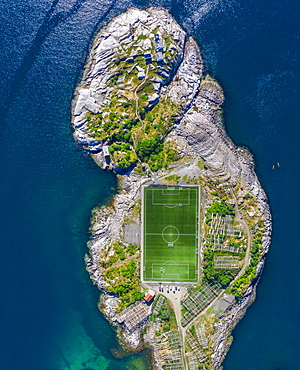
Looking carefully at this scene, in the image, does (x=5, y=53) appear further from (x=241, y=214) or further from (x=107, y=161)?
(x=241, y=214)

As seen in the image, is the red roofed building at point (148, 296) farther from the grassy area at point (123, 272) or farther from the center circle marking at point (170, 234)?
the center circle marking at point (170, 234)

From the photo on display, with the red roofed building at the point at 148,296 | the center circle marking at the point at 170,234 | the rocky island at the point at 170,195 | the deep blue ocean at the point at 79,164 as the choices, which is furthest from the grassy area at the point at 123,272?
the center circle marking at the point at 170,234

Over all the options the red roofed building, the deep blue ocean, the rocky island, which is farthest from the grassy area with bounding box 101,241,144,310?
the deep blue ocean

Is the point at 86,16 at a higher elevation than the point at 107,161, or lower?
higher

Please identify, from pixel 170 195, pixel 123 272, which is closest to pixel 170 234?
pixel 170 195

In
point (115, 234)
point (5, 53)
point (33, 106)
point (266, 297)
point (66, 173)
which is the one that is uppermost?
point (5, 53)

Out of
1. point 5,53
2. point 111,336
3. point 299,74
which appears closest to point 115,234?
point 111,336

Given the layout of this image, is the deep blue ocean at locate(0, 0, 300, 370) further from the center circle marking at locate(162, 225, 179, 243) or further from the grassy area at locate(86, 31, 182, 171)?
→ the center circle marking at locate(162, 225, 179, 243)
